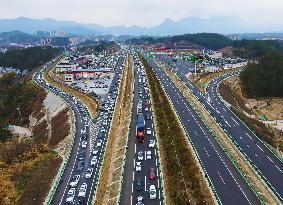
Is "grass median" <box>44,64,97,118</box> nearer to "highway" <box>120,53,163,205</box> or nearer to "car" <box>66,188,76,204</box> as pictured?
"highway" <box>120,53,163,205</box>

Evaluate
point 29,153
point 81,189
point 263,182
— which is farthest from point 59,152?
point 263,182

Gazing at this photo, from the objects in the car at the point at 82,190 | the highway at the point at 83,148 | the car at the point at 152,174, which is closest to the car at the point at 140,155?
the car at the point at 152,174

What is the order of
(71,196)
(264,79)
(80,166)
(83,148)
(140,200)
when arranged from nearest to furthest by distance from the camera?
1. (140,200)
2. (71,196)
3. (80,166)
4. (83,148)
5. (264,79)

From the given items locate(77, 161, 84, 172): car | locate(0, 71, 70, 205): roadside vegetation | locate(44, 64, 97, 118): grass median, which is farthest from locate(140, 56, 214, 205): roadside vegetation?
locate(44, 64, 97, 118): grass median

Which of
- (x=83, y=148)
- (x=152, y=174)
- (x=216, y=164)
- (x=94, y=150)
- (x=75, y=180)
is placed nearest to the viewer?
(x=152, y=174)

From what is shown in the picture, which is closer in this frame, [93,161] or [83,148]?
[93,161]

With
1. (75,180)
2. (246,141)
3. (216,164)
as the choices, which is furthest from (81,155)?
(246,141)

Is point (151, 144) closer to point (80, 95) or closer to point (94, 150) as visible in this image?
point (94, 150)
